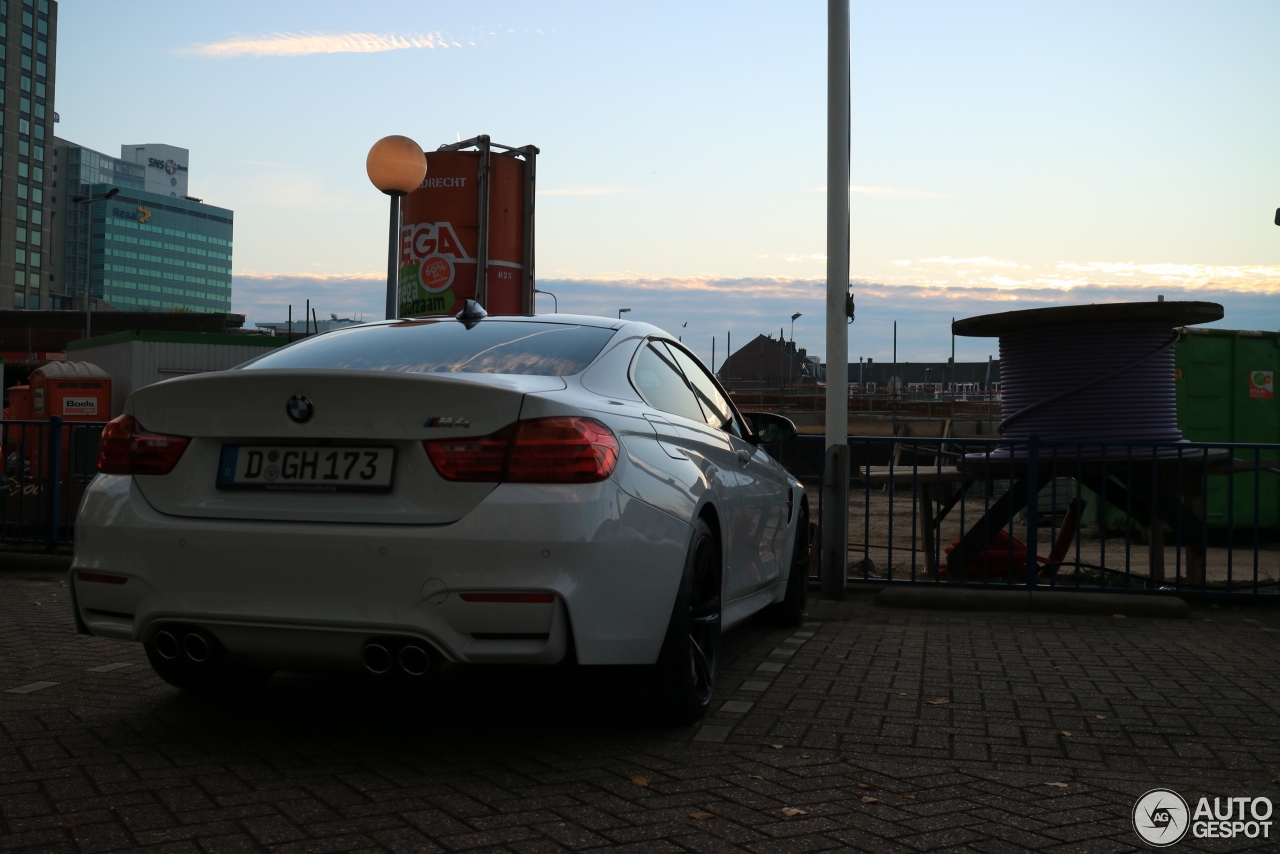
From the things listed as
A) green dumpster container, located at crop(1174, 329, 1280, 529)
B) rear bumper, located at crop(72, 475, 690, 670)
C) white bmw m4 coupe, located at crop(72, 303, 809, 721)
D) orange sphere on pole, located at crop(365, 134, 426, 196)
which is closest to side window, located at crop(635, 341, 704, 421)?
white bmw m4 coupe, located at crop(72, 303, 809, 721)

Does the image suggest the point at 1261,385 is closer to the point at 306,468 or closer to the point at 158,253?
the point at 306,468

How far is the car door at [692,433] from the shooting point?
4590 millimetres

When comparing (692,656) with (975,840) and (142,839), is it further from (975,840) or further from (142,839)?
(142,839)

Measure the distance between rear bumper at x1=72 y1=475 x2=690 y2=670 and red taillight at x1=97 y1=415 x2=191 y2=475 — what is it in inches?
3.2

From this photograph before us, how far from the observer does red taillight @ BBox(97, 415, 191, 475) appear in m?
3.90

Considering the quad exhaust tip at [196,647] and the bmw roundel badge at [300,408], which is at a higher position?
the bmw roundel badge at [300,408]

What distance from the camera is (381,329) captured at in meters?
4.82

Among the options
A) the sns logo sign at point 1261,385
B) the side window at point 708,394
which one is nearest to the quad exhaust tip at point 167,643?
the side window at point 708,394

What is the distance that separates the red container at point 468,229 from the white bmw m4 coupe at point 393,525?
1026 cm

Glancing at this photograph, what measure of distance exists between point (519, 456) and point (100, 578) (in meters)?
1.48

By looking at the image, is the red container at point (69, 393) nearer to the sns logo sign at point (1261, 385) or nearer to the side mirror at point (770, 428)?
the side mirror at point (770, 428)

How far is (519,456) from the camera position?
3.62 metres

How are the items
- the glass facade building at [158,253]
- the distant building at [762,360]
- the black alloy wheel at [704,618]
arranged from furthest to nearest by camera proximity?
the glass facade building at [158,253], the distant building at [762,360], the black alloy wheel at [704,618]

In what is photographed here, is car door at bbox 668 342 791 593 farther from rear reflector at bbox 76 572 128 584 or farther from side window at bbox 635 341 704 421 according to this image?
rear reflector at bbox 76 572 128 584
